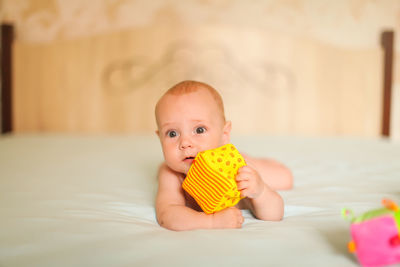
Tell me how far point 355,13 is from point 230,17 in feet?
3.18

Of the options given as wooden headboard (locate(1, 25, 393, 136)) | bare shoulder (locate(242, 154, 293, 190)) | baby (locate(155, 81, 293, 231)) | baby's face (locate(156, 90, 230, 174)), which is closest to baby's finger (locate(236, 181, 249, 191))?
baby (locate(155, 81, 293, 231))

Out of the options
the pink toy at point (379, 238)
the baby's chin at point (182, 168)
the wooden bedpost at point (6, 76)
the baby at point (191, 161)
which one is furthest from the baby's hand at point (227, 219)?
the wooden bedpost at point (6, 76)

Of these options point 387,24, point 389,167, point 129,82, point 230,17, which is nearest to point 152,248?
point 389,167

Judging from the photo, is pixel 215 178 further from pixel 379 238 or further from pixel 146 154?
pixel 146 154

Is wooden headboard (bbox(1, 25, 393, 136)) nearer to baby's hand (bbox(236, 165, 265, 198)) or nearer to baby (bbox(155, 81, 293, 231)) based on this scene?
baby (bbox(155, 81, 293, 231))

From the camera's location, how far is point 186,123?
0.75 m

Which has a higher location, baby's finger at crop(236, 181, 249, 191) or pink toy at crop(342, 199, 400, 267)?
baby's finger at crop(236, 181, 249, 191)

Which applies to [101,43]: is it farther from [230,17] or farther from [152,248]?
[152,248]

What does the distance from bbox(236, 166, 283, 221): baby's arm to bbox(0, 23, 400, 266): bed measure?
3 centimetres

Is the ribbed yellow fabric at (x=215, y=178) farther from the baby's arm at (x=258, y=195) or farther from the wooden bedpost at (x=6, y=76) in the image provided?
the wooden bedpost at (x=6, y=76)

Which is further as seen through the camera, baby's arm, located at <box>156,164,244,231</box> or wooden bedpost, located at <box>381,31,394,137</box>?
wooden bedpost, located at <box>381,31,394,137</box>

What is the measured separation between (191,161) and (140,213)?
0.56 feet

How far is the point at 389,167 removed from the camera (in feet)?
4.16

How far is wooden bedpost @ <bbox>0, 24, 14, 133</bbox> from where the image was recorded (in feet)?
7.20
